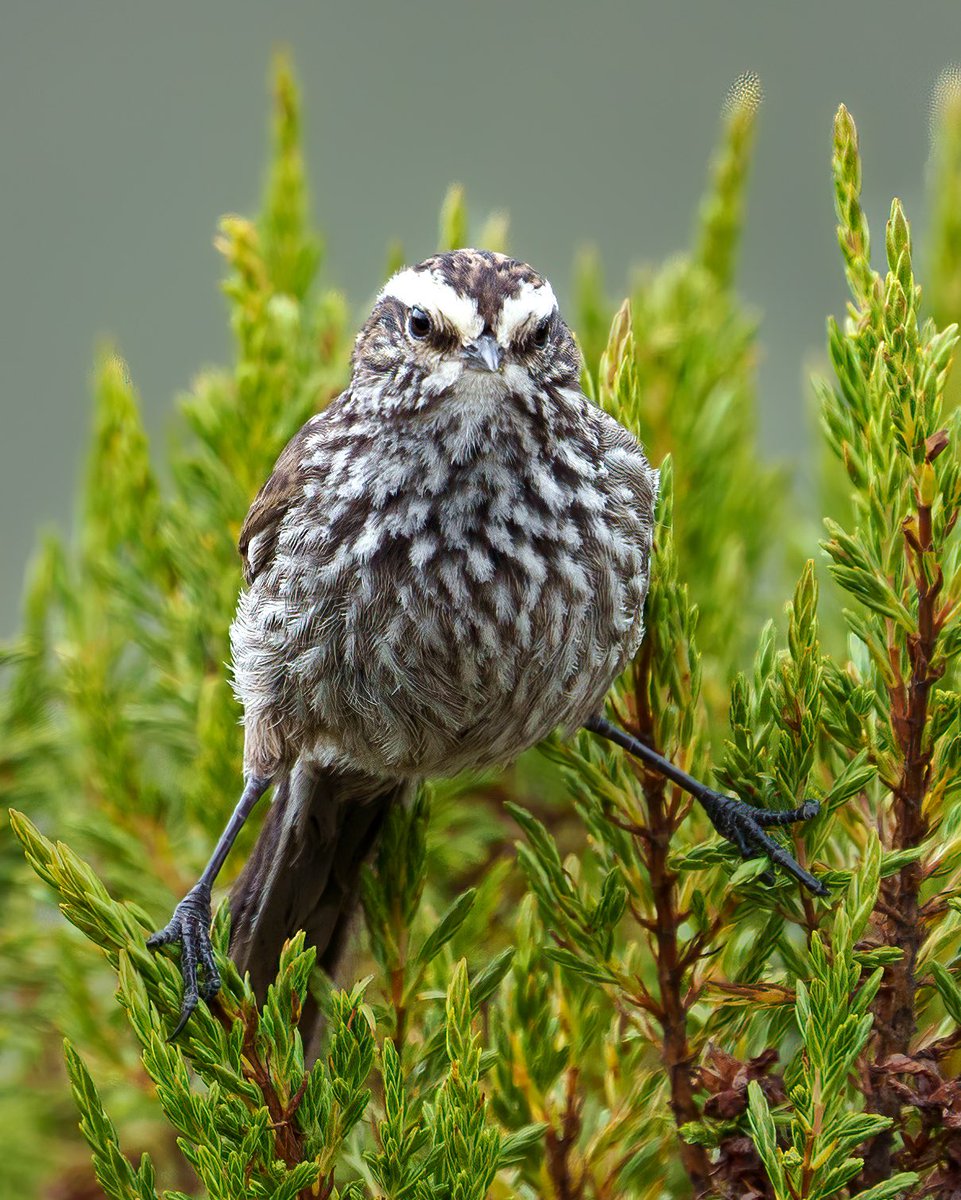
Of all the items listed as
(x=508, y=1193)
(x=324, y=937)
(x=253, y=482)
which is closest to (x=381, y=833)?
(x=324, y=937)

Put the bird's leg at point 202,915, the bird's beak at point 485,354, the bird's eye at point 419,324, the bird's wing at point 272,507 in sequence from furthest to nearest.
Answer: the bird's wing at point 272,507
the bird's eye at point 419,324
the bird's beak at point 485,354
the bird's leg at point 202,915

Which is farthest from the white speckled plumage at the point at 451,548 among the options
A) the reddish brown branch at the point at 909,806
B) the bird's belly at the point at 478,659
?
the reddish brown branch at the point at 909,806

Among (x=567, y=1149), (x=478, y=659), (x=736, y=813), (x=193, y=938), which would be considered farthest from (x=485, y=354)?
(x=567, y=1149)

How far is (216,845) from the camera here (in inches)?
108

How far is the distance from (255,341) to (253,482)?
29 cm

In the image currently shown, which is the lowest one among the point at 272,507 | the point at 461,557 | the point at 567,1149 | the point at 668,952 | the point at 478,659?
the point at 567,1149

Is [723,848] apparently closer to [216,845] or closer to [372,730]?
[372,730]

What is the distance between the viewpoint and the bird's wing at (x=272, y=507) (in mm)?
2674

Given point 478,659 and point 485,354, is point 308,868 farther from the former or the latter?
point 485,354

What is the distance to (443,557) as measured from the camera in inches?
99.0

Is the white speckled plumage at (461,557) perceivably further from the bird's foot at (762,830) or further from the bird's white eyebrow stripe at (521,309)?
the bird's foot at (762,830)

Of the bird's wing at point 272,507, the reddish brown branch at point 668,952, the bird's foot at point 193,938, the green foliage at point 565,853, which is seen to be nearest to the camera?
the green foliage at point 565,853

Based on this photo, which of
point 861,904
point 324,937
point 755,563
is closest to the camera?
point 861,904

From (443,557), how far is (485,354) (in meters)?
0.37
